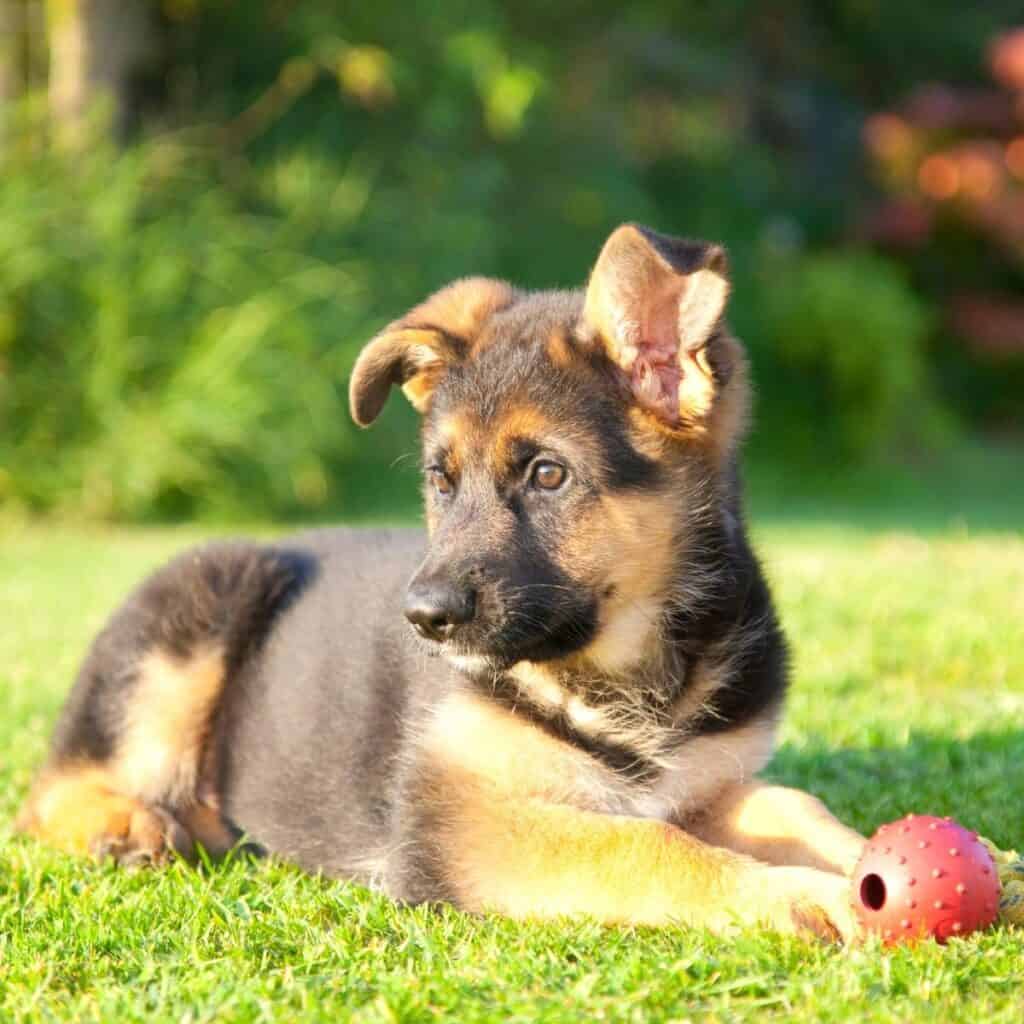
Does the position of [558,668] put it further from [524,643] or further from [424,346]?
[424,346]

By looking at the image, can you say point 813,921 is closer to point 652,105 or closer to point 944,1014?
point 944,1014

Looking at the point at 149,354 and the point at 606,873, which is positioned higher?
the point at 606,873

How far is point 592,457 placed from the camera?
13.1 feet

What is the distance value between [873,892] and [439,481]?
164cm

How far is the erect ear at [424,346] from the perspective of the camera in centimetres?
437

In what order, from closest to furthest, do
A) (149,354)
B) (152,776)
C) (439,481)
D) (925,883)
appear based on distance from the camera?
(925,883) < (439,481) < (152,776) < (149,354)

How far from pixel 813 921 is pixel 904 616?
489cm

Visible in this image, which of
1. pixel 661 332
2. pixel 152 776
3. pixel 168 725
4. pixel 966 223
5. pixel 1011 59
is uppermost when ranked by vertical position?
pixel 661 332

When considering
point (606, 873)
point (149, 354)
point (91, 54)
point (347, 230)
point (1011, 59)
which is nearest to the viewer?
point (606, 873)

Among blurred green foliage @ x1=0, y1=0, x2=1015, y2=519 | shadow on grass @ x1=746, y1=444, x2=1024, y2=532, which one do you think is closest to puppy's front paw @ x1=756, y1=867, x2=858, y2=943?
blurred green foliage @ x1=0, y1=0, x2=1015, y2=519

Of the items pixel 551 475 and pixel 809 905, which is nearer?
pixel 809 905

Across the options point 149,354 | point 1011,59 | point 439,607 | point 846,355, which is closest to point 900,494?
point 846,355

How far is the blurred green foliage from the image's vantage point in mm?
13758

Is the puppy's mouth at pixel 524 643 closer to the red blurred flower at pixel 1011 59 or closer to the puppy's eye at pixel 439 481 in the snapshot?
the puppy's eye at pixel 439 481
